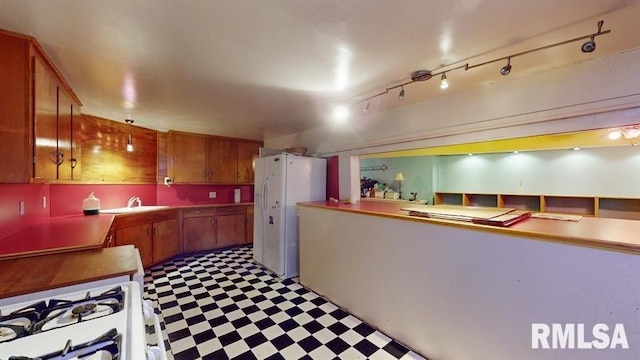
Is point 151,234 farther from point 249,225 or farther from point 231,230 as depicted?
point 249,225

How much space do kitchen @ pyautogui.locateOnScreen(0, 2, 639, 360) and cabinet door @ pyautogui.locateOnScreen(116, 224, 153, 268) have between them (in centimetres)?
72

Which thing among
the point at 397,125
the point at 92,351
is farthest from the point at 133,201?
the point at 397,125

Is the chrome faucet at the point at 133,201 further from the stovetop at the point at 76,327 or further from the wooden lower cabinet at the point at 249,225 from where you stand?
the stovetop at the point at 76,327

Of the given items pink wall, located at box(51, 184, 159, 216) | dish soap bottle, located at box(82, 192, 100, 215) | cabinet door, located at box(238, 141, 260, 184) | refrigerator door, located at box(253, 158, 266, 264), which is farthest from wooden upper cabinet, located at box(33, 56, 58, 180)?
cabinet door, located at box(238, 141, 260, 184)

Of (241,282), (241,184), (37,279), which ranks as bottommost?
(241,282)

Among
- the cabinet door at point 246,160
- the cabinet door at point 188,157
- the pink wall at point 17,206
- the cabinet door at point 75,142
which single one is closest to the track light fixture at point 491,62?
the cabinet door at point 75,142

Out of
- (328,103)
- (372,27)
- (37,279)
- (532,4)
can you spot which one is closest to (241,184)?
(328,103)

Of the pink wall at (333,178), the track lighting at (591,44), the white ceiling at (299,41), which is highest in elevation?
the white ceiling at (299,41)

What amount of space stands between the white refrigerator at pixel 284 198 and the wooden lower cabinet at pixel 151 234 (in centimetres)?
144

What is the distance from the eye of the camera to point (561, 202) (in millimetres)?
3992

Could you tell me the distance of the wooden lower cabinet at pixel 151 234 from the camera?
2.98 metres

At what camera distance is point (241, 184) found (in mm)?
4699

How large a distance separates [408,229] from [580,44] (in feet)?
4.94

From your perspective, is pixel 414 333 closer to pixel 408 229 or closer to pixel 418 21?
pixel 408 229
